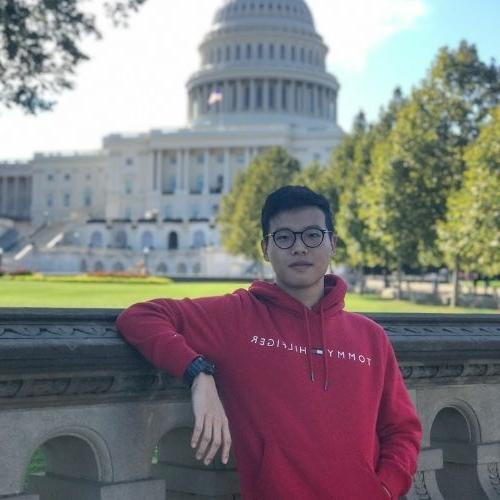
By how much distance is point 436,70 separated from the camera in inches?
1781

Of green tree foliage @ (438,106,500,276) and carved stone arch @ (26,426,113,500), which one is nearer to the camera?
carved stone arch @ (26,426,113,500)

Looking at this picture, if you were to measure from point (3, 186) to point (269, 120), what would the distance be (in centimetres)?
5139

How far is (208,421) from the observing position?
157 inches

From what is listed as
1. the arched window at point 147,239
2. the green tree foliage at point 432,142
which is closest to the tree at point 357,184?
the green tree foliage at point 432,142

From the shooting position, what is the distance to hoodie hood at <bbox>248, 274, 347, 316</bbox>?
4.53m

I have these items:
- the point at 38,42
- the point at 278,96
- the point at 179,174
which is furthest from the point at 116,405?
the point at 278,96

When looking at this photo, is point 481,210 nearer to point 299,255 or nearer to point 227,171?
point 299,255

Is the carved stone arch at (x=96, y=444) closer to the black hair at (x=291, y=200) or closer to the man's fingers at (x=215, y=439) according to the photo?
the man's fingers at (x=215, y=439)

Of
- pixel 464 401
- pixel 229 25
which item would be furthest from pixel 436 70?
pixel 229 25

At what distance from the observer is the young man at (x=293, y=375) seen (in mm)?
4137

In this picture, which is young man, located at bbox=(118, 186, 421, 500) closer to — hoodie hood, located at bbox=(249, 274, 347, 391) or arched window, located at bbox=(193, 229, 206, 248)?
hoodie hood, located at bbox=(249, 274, 347, 391)

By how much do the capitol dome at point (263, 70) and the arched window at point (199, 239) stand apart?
32352 mm

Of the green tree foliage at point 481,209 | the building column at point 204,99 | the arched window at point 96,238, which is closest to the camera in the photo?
the green tree foliage at point 481,209

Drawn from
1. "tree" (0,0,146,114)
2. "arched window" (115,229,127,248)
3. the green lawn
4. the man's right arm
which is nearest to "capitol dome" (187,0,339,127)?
"arched window" (115,229,127,248)
